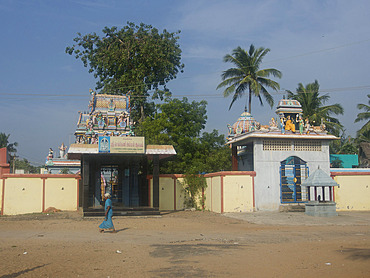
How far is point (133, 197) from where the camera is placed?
26438 mm

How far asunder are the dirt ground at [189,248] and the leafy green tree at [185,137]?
34.5ft

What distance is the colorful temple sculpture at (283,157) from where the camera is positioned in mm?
23062

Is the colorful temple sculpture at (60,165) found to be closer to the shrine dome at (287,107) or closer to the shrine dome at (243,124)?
the shrine dome at (243,124)

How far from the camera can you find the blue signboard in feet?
68.8

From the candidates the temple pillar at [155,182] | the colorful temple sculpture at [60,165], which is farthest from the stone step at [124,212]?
the colorful temple sculpture at [60,165]

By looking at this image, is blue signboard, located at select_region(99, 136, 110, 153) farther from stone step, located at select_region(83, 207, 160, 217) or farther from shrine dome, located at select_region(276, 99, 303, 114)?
shrine dome, located at select_region(276, 99, 303, 114)

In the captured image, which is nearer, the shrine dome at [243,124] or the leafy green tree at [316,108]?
the shrine dome at [243,124]

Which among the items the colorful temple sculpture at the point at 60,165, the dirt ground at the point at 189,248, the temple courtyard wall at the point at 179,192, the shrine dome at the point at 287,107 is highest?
the shrine dome at the point at 287,107

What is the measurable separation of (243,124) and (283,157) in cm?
538

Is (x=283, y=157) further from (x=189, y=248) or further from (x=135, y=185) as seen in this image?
(x=189, y=248)

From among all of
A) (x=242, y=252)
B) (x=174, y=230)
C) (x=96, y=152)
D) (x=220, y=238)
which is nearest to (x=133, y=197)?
(x=96, y=152)

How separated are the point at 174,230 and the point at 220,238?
9.88ft

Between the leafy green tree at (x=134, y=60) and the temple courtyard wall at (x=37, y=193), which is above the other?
the leafy green tree at (x=134, y=60)

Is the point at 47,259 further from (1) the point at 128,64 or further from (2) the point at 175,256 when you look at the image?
(1) the point at 128,64
